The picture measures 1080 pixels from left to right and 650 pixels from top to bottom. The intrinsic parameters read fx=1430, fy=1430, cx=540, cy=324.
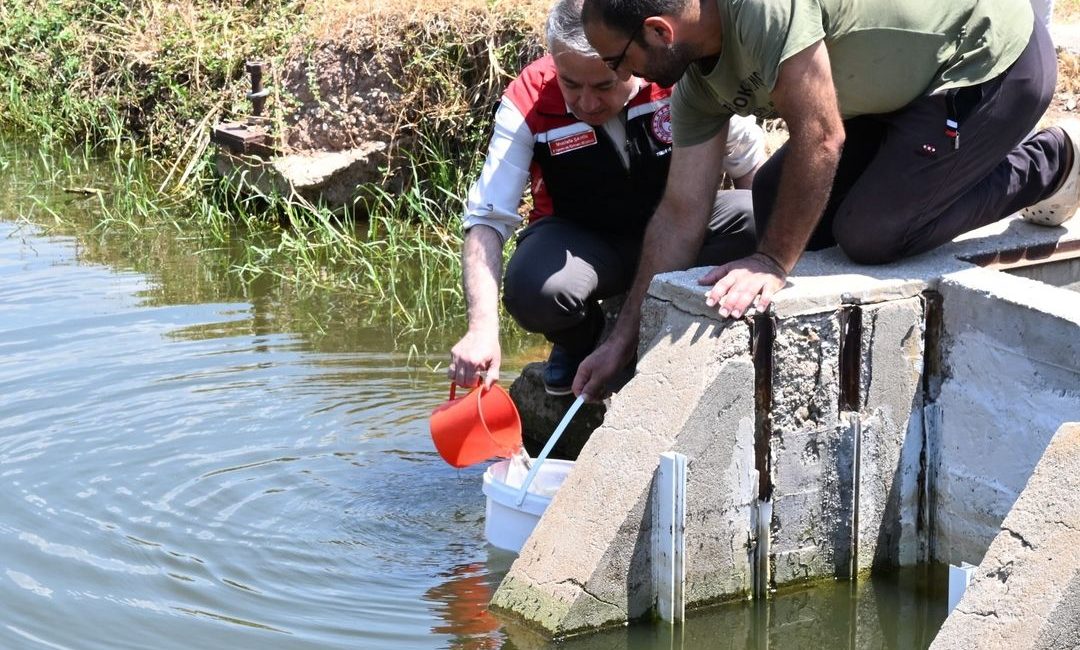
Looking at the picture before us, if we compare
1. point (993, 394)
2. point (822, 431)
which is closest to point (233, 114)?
point (822, 431)

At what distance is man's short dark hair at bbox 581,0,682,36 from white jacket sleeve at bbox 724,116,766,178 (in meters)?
1.07

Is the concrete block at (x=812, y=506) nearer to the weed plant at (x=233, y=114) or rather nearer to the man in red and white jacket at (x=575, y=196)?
the man in red and white jacket at (x=575, y=196)

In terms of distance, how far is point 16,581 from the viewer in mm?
4102

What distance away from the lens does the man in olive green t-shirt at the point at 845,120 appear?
3.55m

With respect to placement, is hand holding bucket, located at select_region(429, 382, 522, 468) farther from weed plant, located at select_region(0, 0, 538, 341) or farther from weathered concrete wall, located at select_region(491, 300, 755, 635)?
weed plant, located at select_region(0, 0, 538, 341)

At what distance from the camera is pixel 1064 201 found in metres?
4.21

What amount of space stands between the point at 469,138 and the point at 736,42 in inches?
164

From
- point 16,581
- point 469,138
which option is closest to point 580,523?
point 16,581

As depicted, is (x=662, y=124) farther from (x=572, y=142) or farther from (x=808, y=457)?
(x=808, y=457)

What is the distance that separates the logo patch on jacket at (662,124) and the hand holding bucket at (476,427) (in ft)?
3.36

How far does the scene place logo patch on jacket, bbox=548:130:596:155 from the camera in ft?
14.6

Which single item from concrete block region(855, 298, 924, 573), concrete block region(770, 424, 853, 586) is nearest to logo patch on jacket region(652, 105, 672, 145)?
concrete block region(855, 298, 924, 573)

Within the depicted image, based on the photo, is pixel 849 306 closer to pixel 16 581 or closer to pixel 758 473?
pixel 758 473

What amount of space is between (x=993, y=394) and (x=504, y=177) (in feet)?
5.23
